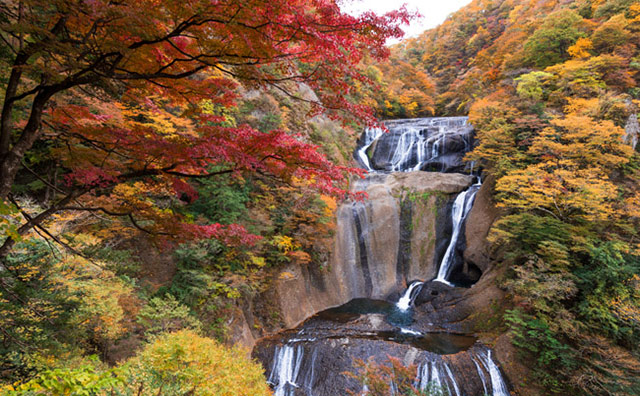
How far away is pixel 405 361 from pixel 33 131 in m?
9.44

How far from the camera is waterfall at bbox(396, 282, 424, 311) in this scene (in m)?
12.4

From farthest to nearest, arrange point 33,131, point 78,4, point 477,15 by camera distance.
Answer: point 477,15 < point 33,131 < point 78,4

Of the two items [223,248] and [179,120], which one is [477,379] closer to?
[223,248]

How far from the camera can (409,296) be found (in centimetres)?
1302

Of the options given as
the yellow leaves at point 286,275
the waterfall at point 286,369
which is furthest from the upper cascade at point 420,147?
the waterfall at point 286,369

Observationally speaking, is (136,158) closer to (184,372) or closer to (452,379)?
(184,372)

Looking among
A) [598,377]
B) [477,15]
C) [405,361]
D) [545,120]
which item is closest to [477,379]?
[405,361]

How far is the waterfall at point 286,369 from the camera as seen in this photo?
7562 mm

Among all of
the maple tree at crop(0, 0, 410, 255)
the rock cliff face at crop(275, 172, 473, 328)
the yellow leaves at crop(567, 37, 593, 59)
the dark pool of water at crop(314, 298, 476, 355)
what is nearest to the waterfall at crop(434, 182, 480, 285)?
the rock cliff face at crop(275, 172, 473, 328)

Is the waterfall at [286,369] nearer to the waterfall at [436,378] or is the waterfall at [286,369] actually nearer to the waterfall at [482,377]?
the waterfall at [436,378]

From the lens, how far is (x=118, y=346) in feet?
19.1

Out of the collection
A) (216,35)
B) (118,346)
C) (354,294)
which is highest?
(216,35)

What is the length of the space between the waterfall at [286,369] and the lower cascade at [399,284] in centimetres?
3

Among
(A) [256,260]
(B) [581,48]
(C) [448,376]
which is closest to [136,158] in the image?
(A) [256,260]
